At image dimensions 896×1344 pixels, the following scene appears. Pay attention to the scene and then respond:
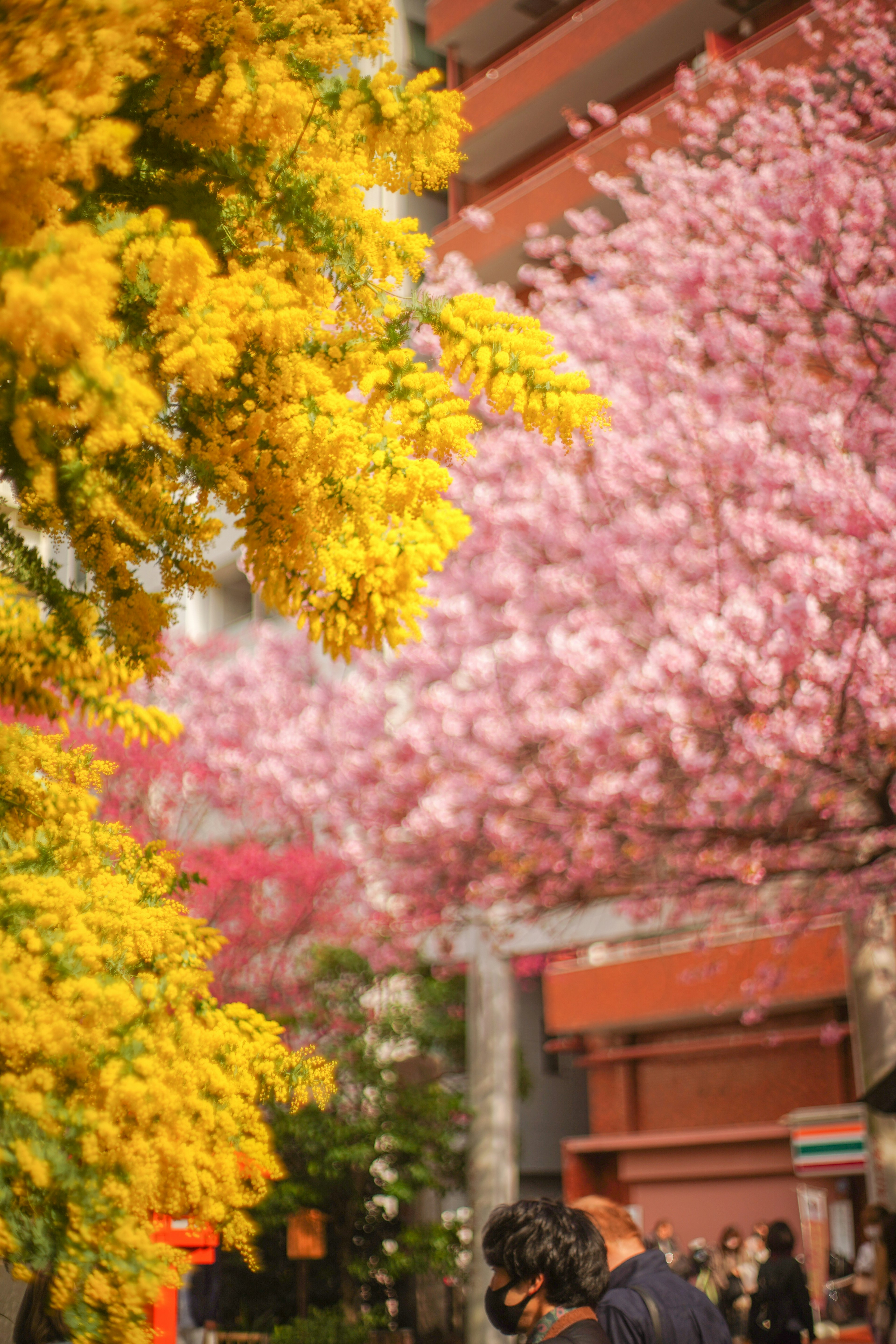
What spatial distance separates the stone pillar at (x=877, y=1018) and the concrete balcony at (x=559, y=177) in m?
9.46

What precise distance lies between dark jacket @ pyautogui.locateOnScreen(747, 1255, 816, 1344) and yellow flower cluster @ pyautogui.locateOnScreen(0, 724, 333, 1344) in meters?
5.68

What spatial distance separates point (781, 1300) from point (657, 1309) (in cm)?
445

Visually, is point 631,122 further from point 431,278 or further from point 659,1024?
point 659,1024

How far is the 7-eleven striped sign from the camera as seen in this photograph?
44.1 ft

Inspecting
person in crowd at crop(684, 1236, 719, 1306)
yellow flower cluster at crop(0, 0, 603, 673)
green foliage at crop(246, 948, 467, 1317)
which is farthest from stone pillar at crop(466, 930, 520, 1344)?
yellow flower cluster at crop(0, 0, 603, 673)

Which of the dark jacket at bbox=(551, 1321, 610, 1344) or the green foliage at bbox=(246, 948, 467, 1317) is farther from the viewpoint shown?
the green foliage at bbox=(246, 948, 467, 1317)

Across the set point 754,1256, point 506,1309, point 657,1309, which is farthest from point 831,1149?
point 506,1309

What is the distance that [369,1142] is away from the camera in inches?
554

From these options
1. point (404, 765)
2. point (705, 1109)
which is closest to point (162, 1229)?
point (404, 765)

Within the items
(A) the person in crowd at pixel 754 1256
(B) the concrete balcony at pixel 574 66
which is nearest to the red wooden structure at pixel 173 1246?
(A) the person in crowd at pixel 754 1256

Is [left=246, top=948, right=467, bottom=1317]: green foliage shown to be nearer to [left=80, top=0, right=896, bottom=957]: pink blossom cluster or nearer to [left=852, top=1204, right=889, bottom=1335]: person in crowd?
[left=80, top=0, right=896, bottom=957]: pink blossom cluster

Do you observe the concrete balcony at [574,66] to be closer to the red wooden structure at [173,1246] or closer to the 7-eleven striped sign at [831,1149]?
the 7-eleven striped sign at [831,1149]

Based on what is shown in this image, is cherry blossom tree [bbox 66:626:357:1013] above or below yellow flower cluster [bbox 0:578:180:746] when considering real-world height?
above

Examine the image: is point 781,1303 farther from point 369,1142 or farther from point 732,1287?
point 369,1142
